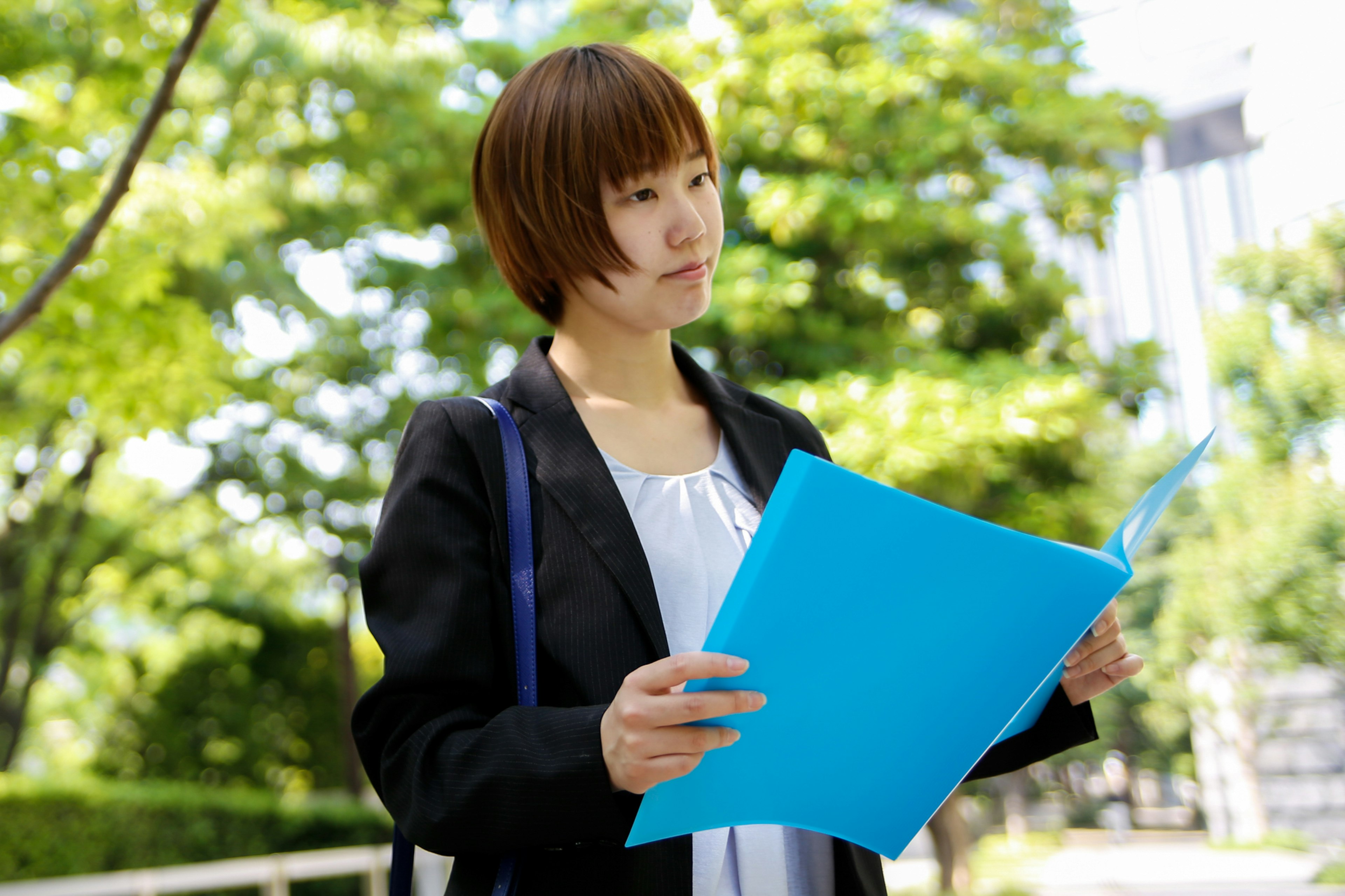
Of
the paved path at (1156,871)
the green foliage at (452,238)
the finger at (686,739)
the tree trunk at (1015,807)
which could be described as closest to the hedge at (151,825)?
the green foliage at (452,238)

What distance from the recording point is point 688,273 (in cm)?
94

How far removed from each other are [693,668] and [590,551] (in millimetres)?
263

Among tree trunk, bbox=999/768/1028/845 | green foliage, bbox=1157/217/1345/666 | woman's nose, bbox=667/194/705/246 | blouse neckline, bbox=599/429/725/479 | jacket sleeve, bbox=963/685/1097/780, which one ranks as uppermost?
woman's nose, bbox=667/194/705/246

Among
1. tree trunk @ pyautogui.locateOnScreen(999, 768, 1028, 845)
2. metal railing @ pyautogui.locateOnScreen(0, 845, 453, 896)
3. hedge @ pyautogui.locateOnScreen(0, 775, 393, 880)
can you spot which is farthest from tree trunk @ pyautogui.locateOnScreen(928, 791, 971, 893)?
tree trunk @ pyautogui.locateOnScreen(999, 768, 1028, 845)

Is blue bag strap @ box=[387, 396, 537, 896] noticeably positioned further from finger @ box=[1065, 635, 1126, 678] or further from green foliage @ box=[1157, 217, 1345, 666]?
green foliage @ box=[1157, 217, 1345, 666]

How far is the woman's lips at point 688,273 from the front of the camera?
3.08 feet

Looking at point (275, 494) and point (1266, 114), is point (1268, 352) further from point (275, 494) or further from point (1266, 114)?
point (275, 494)

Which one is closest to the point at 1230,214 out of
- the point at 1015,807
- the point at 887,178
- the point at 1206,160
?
the point at 1206,160

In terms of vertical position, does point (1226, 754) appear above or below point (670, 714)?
below

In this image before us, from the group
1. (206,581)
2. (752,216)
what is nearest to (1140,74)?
(752,216)

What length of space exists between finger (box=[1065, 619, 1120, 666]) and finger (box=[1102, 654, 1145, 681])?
0.03 m

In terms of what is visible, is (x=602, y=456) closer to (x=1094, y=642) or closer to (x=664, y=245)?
(x=664, y=245)

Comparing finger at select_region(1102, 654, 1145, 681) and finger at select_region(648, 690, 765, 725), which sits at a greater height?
finger at select_region(648, 690, 765, 725)

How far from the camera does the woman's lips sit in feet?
3.08
